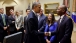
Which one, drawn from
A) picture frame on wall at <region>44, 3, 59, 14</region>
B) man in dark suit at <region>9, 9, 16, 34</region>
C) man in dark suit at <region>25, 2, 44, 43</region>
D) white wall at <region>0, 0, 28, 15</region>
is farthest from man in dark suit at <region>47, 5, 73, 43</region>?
white wall at <region>0, 0, 28, 15</region>

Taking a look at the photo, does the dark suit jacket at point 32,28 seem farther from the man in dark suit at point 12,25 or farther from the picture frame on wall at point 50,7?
the picture frame on wall at point 50,7

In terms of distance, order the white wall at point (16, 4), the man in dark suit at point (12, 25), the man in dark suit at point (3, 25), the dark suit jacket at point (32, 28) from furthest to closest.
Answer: the white wall at point (16, 4), the man in dark suit at point (12, 25), the man in dark suit at point (3, 25), the dark suit jacket at point (32, 28)

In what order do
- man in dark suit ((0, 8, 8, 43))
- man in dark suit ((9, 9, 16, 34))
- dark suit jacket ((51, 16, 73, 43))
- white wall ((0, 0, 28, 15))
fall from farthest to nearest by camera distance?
1. white wall ((0, 0, 28, 15))
2. man in dark suit ((9, 9, 16, 34))
3. man in dark suit ((0, 8, 8, 43))
4. dark suit jacket ((51, 16, 73, 43))

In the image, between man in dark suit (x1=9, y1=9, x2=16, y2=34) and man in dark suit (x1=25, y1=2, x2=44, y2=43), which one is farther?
man in dark suit (x1=9, y1=9, x2=16, y2=34)

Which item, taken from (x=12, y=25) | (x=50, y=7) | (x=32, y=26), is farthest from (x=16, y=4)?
(x=32, y=26)

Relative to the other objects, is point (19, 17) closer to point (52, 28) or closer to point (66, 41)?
point (52, 28)

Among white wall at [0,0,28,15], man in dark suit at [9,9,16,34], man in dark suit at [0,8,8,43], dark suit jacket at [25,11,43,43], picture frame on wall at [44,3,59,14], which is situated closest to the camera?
dark suit jacket at [25,11,43,43]

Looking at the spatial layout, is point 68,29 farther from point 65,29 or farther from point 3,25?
point 3,25

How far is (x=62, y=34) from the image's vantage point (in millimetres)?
2717

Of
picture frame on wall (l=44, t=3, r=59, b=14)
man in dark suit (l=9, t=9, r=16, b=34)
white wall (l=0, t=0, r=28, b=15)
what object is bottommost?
man in dark suit (l=9, t=9, r=16, b=34)

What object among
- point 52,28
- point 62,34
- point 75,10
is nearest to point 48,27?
point 52,28

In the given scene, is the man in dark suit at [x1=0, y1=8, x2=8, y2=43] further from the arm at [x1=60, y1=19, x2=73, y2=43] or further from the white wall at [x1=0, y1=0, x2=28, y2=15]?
the white wall at [x1=0, y1=0, x2=28, y2=15]

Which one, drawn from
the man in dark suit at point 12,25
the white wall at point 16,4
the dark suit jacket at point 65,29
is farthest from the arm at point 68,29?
the white wall at point 16,4

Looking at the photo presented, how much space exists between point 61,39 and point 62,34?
101mm
